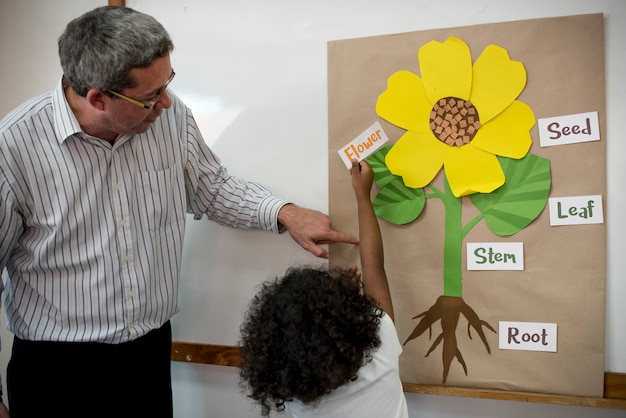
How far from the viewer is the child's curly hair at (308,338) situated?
1.03 m

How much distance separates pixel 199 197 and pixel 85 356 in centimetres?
49

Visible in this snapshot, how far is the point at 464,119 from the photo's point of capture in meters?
1.35

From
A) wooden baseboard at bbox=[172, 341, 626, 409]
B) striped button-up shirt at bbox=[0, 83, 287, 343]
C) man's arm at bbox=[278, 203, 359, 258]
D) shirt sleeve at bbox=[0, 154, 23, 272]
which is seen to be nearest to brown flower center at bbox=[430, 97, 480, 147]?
man's arm at bbox=[278, 203, 359, 258]

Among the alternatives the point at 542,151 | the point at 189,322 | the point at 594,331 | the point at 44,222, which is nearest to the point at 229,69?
the point at 44,222

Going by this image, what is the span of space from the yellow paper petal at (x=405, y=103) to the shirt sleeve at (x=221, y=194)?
0.36 metres

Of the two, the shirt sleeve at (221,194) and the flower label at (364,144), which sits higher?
the flower label at (364,144)

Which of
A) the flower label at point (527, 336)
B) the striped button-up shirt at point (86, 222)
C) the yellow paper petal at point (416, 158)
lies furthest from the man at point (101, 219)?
the flower label at point (527, 336)

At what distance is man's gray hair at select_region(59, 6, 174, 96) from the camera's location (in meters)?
1.17

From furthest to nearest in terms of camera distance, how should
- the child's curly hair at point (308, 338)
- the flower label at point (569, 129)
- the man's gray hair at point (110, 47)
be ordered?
1. the flower label at point (569, 129)
2. the man's gray hair at point (110, 47)
3. the child's curly hair at point (308, 338)

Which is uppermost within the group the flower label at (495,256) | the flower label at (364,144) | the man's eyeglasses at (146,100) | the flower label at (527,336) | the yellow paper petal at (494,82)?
the yellow paper petal at (494,82)

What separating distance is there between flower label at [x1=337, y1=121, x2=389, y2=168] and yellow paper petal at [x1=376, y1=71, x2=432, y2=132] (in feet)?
0.13

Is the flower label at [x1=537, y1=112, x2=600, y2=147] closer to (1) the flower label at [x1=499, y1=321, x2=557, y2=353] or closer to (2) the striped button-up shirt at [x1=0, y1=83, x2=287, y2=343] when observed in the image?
(1) the flower label at [x1=499, y1=321, x2=557, y2=353]

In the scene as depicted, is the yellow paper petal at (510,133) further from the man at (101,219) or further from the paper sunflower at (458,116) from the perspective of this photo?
the man at (101,219)

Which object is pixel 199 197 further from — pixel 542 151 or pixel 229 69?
pixel 542 151
